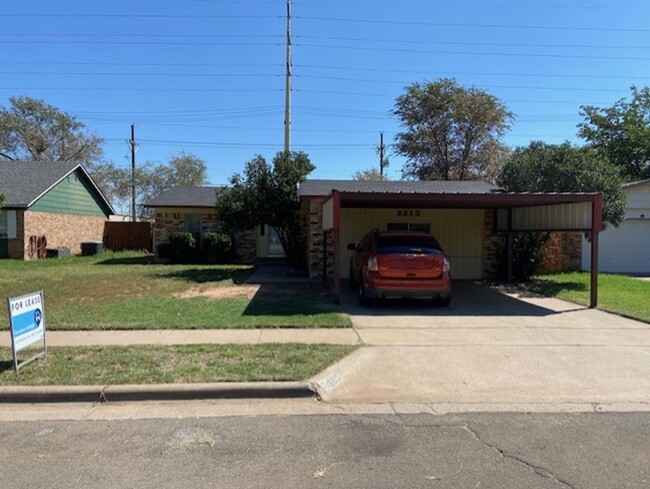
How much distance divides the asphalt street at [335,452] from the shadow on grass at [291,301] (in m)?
5.09

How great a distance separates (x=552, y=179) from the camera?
15.4 metres

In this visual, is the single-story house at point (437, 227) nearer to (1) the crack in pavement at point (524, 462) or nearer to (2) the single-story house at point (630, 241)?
(2) the single-story house at point (630, 241)

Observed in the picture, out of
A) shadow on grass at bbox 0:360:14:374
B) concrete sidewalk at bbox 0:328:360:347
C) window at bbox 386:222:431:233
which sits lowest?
shadow on grass at bbox 0:360:14:374

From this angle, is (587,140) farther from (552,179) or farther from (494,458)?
(494,458)

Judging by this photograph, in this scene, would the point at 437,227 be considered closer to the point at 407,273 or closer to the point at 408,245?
the point at 408,245

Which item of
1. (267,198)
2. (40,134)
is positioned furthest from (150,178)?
(267,198)

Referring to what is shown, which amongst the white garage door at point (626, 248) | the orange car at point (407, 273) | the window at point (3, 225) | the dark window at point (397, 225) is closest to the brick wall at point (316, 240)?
the dark window at point (397, 225)

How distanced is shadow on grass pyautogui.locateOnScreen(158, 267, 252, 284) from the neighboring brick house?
1021cm

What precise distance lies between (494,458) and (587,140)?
37.8m

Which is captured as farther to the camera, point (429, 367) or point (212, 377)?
point (429, 367)

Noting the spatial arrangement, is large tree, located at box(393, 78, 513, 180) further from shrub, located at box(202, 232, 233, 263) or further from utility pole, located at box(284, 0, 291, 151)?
shrub, located at box(202, 232, 233, 263)

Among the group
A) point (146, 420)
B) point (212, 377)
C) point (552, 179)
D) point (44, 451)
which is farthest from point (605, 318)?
point (44, 451)

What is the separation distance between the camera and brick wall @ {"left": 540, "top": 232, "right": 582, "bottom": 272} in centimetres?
1908

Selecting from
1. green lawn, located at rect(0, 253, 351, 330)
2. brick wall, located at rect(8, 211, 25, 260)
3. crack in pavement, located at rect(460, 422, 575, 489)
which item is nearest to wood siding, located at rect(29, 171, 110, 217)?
brick wall, located at rect(8, 211, 25, 260)
